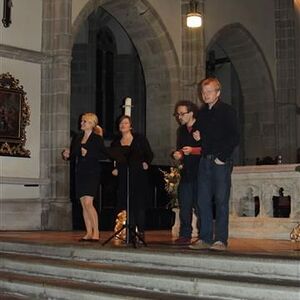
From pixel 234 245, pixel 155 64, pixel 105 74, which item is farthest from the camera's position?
pixel 105 74

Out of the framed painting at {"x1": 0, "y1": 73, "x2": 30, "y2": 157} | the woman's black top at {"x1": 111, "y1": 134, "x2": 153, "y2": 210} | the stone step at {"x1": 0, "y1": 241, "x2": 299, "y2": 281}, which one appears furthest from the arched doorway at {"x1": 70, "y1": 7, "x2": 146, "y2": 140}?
the stone step at {"x1": 0, "y1": 241, "x2": 299, "y2": 281}

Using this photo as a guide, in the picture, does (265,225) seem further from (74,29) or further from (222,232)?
(74,29)

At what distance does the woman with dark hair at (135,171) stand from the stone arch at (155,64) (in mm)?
→ 7892

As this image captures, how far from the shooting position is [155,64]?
15945mm

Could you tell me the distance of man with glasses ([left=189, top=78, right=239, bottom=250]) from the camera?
6152mm

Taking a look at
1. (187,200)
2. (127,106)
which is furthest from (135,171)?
(127,106)

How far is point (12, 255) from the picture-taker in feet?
24.7

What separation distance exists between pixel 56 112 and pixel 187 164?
629 centimetres

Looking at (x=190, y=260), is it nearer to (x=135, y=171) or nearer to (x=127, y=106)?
(x=135, y=171)

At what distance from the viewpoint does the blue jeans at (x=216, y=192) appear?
6.20 m

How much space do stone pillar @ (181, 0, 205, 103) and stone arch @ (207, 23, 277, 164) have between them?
7.17 ft

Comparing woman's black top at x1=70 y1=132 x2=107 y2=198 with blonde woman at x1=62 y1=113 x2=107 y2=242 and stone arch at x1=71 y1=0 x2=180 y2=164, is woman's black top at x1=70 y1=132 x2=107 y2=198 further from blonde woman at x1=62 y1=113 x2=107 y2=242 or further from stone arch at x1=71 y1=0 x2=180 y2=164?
stone arch at x1=71 y1=0 x2=180 y2=164

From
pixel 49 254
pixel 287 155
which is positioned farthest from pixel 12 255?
pixel 287 155

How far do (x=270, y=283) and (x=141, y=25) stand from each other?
11.5 m
